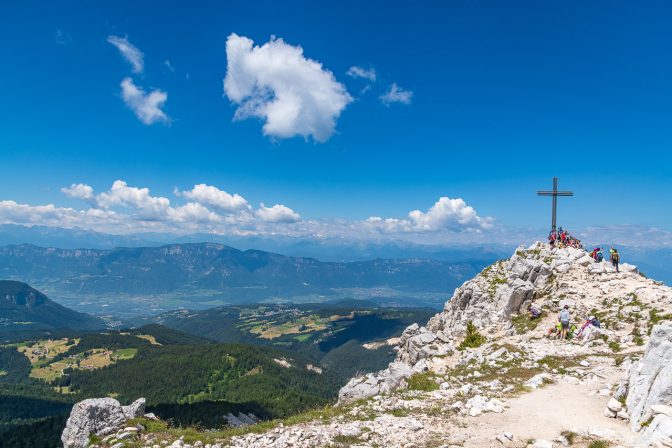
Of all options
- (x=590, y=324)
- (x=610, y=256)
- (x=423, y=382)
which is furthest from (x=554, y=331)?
(x=423, y=382)

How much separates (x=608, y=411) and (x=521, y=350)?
12111 millimetres

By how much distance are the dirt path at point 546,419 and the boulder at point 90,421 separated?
19693mm

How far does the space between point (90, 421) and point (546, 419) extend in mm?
23982

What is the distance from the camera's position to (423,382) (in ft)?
76.9

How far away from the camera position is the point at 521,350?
2872 cm

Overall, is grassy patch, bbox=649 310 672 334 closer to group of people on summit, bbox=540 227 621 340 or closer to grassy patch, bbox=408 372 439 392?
group of people on summit, bbox=540 227 621 340

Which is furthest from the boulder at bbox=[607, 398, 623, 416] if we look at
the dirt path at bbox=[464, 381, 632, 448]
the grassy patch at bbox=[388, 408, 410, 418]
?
the grassy patch at bbox=[388, 408, 410, 418]

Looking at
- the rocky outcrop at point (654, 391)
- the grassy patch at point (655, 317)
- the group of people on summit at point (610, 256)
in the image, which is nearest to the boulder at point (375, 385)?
the rocky outcrop at point (654, 391)

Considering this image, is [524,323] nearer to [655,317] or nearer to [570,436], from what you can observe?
[655,317]

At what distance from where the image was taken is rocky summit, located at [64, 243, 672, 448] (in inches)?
599

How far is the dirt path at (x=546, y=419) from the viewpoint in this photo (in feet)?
49.6

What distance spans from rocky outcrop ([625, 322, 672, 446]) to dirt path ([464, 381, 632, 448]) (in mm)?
943

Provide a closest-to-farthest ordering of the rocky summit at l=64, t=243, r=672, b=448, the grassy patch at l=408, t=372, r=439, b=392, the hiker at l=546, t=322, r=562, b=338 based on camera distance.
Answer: the rocky summit at l=64, t=243, r=672, b=448 < the grassy patch at l=408, t=372, r=439, b=392 < the hiker at l=546, t=322, r=562, b=338

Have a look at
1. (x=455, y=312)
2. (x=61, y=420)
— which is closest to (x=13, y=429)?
(x=61, y=420)
